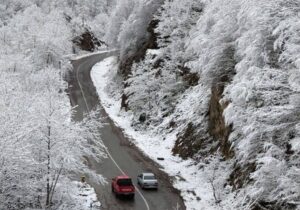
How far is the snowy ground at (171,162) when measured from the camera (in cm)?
2712

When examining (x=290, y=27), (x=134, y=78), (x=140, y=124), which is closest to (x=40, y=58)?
(x=134, y=78)

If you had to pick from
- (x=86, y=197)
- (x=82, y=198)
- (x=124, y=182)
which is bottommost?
(x=86, y=197)

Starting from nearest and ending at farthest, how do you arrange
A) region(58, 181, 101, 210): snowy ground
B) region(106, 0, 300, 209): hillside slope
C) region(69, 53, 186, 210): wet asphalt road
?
region(106, 0, 300, 209): hillside slope → region(58, 181, 101, 210): snowy ground → region(69, 53, 186, 210): wet asphalt road

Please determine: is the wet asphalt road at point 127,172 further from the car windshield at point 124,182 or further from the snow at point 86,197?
the car windshield at point 124,182

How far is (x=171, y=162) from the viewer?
34.0m

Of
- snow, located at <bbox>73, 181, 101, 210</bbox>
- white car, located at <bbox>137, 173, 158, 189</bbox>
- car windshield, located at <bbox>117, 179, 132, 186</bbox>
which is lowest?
snow, located at <bbox>73, 181, 101, 210</bbox>

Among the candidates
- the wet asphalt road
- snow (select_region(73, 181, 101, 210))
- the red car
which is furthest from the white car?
snow (select_region(73, 181, 101, 210))

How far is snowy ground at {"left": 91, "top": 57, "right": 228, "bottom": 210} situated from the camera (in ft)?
89.0

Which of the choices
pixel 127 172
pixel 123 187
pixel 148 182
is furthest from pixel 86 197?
pixel 127 172

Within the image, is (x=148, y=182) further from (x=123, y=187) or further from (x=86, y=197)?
(x=86, y=197)

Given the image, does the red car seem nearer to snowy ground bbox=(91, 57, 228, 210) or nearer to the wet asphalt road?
the wet asphalt road

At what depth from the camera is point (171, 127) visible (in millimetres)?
39781

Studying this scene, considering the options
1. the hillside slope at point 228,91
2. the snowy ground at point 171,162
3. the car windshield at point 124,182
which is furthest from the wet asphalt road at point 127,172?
the hillside slope at point 228,91

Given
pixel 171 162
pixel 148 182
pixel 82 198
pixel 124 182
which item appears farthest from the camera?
pixel 171 162
